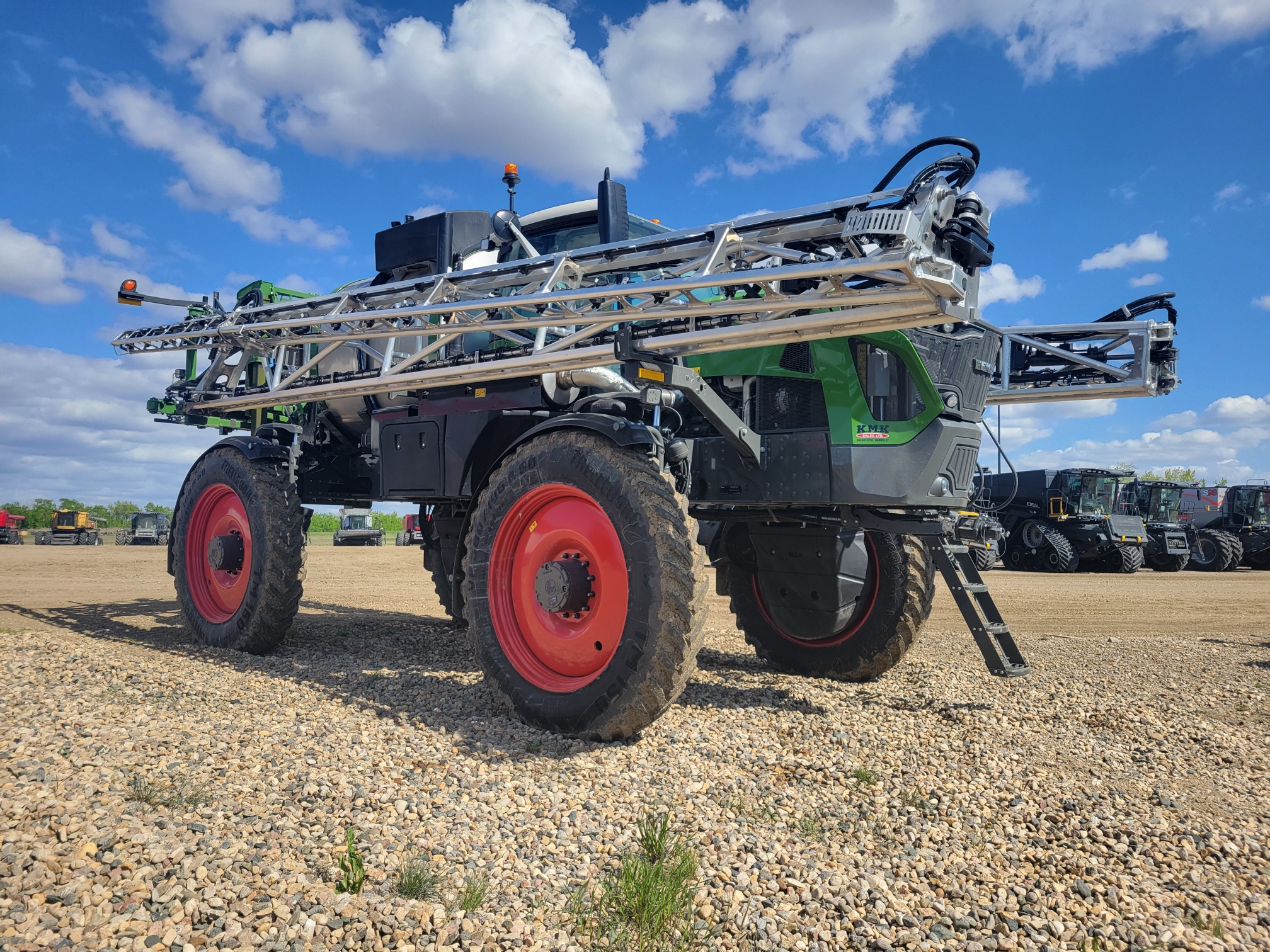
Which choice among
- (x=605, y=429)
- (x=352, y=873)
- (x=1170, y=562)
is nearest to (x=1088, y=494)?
(x=1170, y=562)

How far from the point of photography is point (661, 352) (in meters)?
4.69

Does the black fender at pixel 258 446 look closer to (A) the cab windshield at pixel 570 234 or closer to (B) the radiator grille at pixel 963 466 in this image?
(A) the cab windshield at pixel 570 234

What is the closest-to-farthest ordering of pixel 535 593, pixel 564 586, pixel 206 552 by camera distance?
pixel 564 586 → pixel 535 593 → pixel 206 552

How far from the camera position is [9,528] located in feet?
114

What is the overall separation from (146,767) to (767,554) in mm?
3827

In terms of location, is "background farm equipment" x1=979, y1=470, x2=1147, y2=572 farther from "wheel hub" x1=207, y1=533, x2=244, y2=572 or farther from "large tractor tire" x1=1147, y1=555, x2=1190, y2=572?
"wheel hub" x1=207, y1=533, x2=244, y2=572

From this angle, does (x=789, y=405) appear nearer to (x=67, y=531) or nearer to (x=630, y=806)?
(x=630, y=806)

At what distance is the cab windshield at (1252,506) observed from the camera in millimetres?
26047

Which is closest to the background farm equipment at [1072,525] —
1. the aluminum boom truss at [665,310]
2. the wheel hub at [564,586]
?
the aluminum boom truss at [665,310]

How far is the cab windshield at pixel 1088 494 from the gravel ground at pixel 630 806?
57.6 feet

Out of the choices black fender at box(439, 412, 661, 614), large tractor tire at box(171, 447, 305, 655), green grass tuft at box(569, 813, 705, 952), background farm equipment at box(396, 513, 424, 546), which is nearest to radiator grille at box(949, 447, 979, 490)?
black fender at box(439, 412, 661, 614)

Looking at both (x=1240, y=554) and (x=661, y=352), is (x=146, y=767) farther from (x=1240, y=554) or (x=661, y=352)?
(x=1240, y=554)

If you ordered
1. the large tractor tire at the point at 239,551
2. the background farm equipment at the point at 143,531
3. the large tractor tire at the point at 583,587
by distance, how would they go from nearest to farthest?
the large tractor tire at the point at 583,587, the large tractor tire at the point at 239,551, the background farm equipment at the point at 143,531

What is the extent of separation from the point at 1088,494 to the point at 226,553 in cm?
2232
